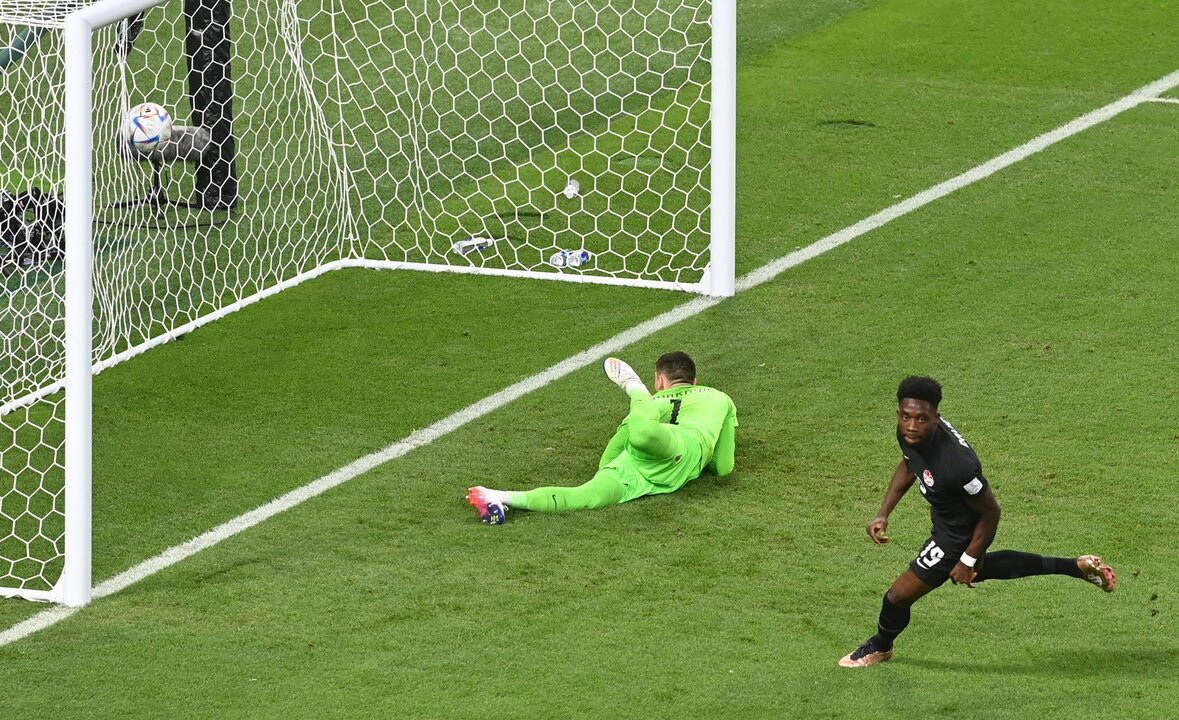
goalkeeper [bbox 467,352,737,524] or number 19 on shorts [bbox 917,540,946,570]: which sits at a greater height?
number 19 on shorts [bbox 917,540,946,570]

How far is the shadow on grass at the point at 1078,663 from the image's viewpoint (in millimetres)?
6168

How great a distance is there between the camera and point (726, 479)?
7848 mm

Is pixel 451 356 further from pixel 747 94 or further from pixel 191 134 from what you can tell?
pixel 747 94

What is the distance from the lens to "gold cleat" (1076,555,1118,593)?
20.6 feet

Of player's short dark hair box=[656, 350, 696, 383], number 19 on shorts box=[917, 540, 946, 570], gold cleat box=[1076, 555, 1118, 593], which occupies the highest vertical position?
number 19 on shorts box=[917, 540, 946, 570]

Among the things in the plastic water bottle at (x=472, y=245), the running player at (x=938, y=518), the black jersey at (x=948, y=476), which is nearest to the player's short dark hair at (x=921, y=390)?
the running player at (x=938, y=518)

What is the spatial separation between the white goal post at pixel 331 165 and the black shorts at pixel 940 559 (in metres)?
3.23

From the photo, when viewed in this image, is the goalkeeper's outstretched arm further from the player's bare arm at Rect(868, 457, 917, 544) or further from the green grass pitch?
Result: the player's bare arm at Rect(868, 457, 917, 544)

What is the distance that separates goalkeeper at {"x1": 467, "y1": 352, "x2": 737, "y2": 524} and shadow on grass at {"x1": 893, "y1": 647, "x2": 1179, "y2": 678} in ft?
5.37

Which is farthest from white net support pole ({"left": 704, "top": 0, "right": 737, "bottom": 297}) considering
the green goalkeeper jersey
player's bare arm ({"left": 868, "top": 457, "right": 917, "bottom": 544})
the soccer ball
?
player's bare arm ({"left": 868, "top": 457, "right": 917, "bottom": 544})

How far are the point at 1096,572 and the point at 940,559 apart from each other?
647 mm

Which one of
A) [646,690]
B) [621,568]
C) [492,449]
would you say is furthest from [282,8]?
[646,690]

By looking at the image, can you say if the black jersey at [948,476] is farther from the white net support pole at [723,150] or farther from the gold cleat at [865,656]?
the white net support pole at [723,150]

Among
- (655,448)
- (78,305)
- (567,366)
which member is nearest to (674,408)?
(655,448)
